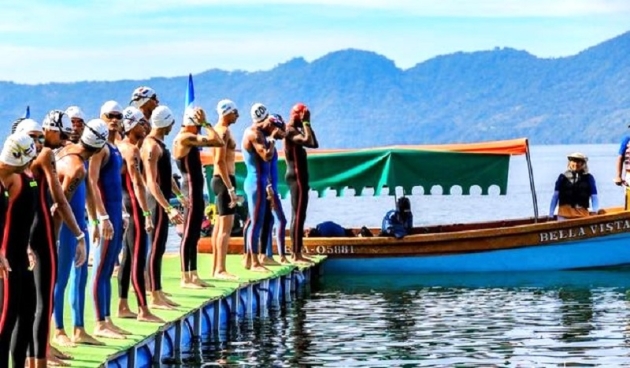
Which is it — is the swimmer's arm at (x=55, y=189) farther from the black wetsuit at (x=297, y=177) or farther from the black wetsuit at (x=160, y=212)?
the black wetsuit at (x=297, y=177)

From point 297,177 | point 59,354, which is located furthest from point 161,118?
point 297,177

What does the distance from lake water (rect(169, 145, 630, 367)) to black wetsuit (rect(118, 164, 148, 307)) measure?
5.33 ft

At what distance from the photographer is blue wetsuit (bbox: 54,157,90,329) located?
13383 millimetres

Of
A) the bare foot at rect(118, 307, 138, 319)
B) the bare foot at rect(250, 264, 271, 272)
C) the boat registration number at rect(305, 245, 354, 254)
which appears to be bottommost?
the bare foot at rect(118, 307, 138, 319)

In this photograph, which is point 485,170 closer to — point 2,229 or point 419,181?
point 419,181

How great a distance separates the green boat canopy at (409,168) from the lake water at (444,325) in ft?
6.82

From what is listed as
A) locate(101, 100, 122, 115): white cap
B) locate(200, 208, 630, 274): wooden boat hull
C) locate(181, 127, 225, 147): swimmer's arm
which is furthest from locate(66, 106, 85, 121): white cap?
locate(200, 208, 630, 274): wooden boat hull

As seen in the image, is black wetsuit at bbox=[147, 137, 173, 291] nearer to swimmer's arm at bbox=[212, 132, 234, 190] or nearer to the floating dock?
the floating dock

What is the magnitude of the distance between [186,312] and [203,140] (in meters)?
2.23

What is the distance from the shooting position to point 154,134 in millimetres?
16344

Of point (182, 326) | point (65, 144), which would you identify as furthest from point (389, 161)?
point (65, 144)

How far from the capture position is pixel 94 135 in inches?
533

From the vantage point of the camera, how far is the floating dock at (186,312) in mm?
14102

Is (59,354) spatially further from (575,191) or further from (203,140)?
(575,191)
